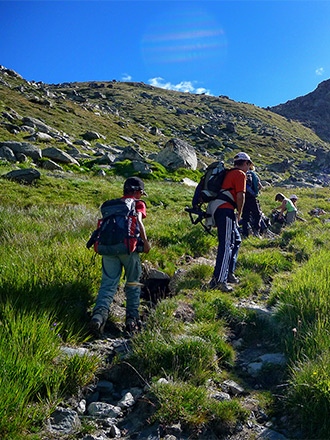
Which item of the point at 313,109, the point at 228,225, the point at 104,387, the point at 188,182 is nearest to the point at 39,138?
the point at 188,182

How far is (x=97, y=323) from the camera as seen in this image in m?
3.61

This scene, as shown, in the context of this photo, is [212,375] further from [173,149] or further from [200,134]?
[200,134]

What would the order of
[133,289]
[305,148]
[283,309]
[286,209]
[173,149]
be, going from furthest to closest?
1. [305,148]
2. [173,149]
3. [286,209]
4. [133,289]
5. [283,309]

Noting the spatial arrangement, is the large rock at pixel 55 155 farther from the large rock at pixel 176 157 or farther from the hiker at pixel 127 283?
the hiker at pixel 127 283

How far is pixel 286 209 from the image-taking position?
12.2 metres

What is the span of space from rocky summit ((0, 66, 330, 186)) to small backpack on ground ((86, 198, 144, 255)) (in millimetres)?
15139

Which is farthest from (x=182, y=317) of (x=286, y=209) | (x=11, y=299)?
(x=286, y=209)

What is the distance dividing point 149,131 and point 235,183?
216 feet

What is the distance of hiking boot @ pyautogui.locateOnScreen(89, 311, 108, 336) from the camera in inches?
143

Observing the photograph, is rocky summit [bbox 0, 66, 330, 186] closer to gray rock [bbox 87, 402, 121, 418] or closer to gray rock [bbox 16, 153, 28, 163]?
gray rock [bbox 16, 153, 28, 163]

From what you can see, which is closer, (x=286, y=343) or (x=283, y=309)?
(x=286, y=343)

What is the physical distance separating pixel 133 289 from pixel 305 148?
102 meters

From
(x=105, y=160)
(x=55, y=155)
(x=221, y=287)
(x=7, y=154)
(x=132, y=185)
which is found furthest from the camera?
(x=105, y=160)

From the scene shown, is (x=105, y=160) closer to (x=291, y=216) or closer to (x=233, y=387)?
(x=291, y=216)
